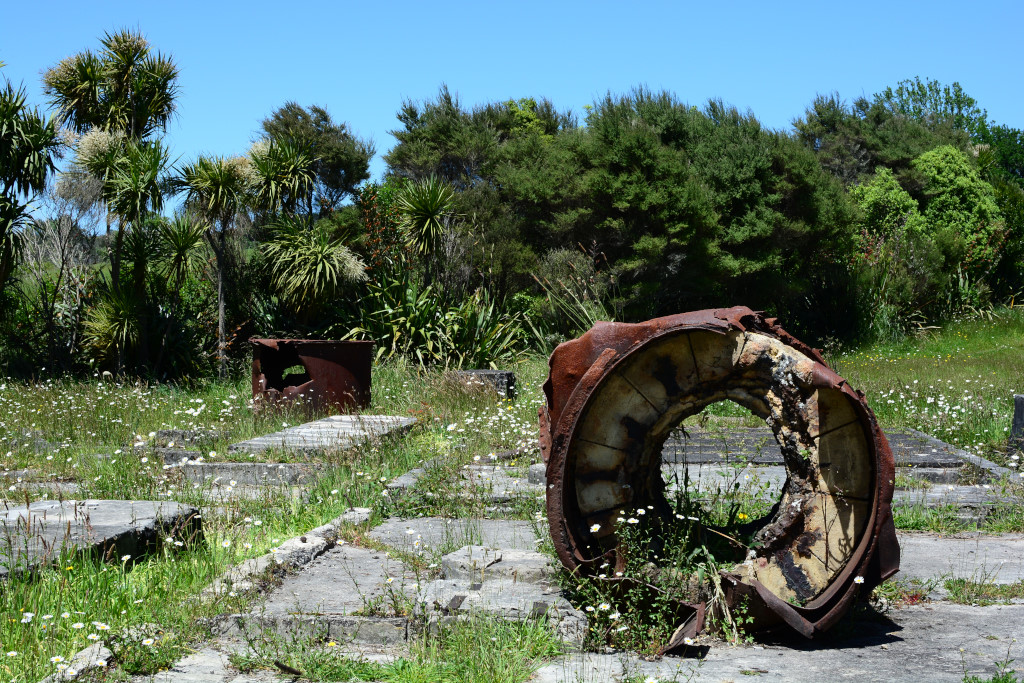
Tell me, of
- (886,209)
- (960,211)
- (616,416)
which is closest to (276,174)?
(616,416)

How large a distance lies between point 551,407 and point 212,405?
717 cm

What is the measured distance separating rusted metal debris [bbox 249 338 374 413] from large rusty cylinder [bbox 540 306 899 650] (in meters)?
5.44

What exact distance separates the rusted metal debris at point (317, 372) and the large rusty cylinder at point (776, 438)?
5.44m

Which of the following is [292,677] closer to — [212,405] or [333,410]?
[333,410]

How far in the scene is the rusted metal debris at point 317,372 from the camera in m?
8.87

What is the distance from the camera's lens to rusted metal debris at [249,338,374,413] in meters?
8.87

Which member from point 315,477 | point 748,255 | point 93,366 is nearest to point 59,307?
point 93,366

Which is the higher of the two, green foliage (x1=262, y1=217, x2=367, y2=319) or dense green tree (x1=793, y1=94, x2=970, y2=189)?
dense green tree (x1=793, y1=94, x2=970, y2=189)

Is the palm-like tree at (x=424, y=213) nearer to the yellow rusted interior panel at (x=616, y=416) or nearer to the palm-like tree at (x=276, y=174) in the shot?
the palm-like tree at (x=276, y=174)

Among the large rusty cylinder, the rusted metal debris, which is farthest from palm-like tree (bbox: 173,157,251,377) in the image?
the large rusty cylinder

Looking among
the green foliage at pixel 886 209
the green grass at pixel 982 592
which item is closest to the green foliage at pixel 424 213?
the green grass at pixel 982 592

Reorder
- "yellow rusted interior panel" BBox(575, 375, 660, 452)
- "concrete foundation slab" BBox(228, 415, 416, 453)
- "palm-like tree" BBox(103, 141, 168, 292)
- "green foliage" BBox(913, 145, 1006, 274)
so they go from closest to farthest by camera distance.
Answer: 1. "yellow rusted interior panel" BBox(575, 375, 660, 452)
2. "concrete foundation slab" BBox(228, 415, 416, 453)
3. "palm-like tree" BBox(103, 141, 168, 292)
4. "green foliage" BBox(913, 145, 1006, 274)

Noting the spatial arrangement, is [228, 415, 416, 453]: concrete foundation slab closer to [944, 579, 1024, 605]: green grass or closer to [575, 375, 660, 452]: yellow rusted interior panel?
[575, 375, 660, 452]: yellow rusted interior panel

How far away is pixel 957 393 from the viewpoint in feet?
31.6
